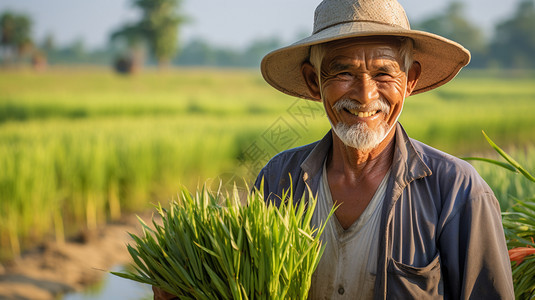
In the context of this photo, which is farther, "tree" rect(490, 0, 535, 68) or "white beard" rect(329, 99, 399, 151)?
"tree" rect(490, 0, 535, 68)

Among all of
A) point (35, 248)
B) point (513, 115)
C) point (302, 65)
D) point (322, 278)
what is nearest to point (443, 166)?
point (322, 278)

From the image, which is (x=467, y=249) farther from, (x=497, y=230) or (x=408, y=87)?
(x=408, y=87)

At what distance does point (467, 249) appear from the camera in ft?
4.46

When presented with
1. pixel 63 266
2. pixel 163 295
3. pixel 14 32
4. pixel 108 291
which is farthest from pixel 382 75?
pixel 14 32

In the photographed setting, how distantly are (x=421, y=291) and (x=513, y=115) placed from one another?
1844cm

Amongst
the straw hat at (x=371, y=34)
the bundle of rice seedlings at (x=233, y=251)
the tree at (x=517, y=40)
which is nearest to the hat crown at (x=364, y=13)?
the straw hat at (x=371, y=34)

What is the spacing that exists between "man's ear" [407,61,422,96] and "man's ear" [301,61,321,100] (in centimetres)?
29

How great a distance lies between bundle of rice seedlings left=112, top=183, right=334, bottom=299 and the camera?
116 centimetres

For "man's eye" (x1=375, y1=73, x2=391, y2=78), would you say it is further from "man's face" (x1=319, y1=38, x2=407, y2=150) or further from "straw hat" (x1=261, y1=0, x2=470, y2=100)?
"straw hat" (x1=261, y1=0, x2=470, y2=100)

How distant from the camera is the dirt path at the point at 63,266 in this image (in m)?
5.11

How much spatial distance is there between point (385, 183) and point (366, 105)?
9.7 inches

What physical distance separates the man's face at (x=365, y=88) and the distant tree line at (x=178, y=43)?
36638 mm

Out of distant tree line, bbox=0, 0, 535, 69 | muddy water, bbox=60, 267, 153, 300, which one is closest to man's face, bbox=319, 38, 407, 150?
muddy water, bbox=60, 267, 153, 300

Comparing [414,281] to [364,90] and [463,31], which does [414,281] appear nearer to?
[364,90]
